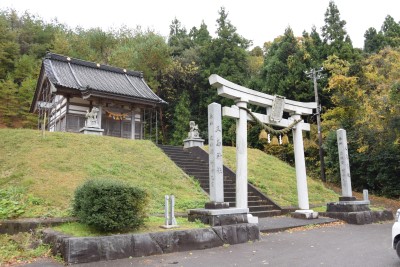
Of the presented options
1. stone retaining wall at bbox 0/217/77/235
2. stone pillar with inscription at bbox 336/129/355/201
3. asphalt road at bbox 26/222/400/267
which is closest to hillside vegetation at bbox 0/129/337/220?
stone retaining wall at bbox 0/217/77/235

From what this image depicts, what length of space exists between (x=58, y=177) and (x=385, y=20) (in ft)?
131

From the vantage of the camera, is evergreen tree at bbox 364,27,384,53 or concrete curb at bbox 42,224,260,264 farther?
evergreen tree at bbox 364,27,384,53

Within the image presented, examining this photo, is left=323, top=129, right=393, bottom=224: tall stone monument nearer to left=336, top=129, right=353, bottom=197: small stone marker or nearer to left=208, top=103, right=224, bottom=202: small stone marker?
left=336, top=129, right=353, bottom=197: small stone marker

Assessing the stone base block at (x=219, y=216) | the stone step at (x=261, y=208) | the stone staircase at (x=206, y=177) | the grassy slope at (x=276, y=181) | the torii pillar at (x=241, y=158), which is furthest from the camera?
the grassy slope at (x=276, y=181)

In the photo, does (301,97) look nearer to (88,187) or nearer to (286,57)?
(286,57)

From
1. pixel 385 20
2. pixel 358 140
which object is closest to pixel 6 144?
pixel 358 140

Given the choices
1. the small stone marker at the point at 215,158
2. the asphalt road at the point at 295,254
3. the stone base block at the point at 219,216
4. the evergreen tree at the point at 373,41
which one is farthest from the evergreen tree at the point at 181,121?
the asphalt road at the point at 295,254

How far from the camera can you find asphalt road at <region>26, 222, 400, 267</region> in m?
5.63

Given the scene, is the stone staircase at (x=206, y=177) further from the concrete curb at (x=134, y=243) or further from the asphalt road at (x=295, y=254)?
the concrete curb at (x=134, y=243)

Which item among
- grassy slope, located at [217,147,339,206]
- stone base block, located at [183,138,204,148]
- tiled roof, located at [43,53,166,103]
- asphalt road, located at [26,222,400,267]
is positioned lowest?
asphalt road, located at [26,222,400,267]

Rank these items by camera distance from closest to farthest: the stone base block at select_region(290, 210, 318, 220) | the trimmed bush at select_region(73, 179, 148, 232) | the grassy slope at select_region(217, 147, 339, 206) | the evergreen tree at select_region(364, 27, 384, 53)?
1. the trimmed bush at select_region(73, 179, 148, 232)
2. the stone base block at select_region(290, 210, 318, 220)
3. the grassy slope at select_region(217, 147, 339, 206)
4. the evergreen tree at select_region(364, 27, 384, 53)

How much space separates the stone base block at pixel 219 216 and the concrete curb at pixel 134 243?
0.69ft

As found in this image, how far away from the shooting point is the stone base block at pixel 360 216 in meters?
11.2

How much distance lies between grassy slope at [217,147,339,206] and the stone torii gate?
2.05 meters
